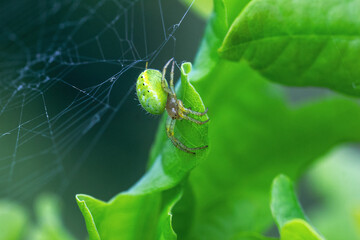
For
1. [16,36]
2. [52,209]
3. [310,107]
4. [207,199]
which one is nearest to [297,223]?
[207,199]

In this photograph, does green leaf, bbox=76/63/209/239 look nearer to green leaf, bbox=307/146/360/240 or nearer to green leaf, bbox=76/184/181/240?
green leaf, bbox=76/184/181/240

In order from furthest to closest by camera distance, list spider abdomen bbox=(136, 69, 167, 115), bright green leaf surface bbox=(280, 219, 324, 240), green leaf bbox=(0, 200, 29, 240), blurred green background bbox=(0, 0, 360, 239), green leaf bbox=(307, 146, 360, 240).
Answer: blurred green background bbox=(0, 0, 360, 239) < green leaf bbox=(307, 146, 360, 240) < green leaf bbox=(0, 200, 29, 240) < spider abdomen bbox=(136, 69, 167, 115) < bright green leaf surface bbox=(280, 219, 324, 240)

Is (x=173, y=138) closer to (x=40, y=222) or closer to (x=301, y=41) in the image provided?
(x=301, y=41)

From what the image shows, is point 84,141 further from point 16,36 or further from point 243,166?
point 243,166

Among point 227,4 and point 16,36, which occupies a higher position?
point 227,4

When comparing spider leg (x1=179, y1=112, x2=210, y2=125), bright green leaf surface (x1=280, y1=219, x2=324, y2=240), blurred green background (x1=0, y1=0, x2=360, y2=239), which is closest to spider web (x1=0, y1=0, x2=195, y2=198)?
blurred green background (x1=0, y1=0, x2=360, y2=239)

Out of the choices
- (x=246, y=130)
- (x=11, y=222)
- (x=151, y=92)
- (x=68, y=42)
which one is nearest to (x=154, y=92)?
(x=151, y=92)
